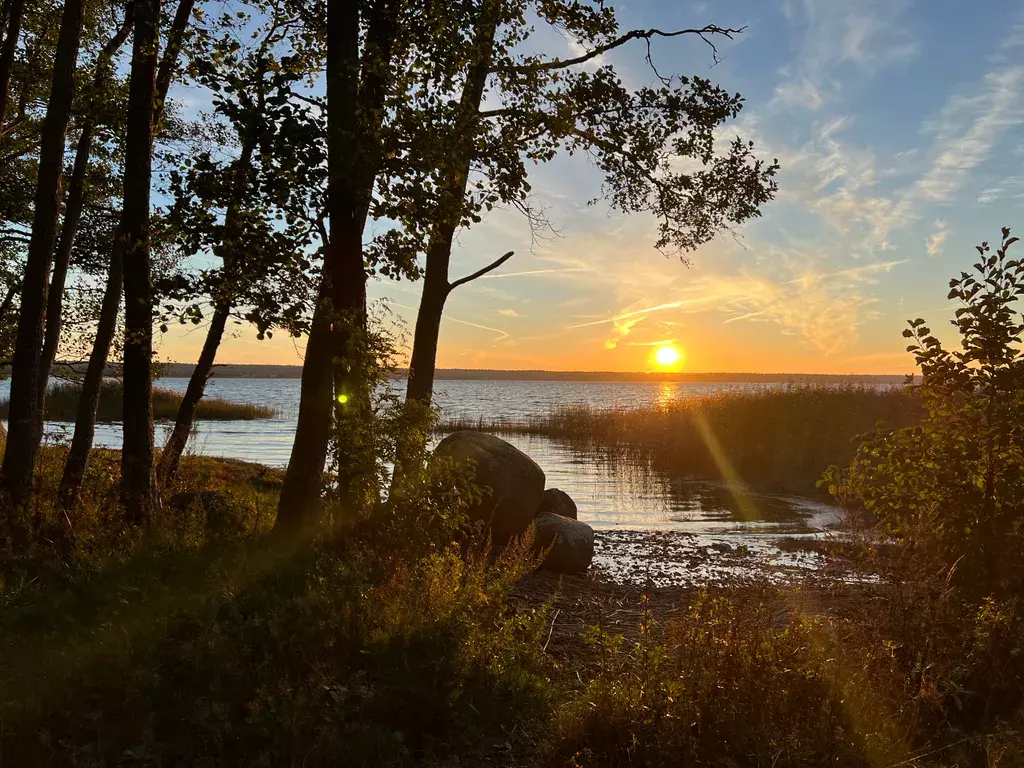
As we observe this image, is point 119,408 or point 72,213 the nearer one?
point 72,213

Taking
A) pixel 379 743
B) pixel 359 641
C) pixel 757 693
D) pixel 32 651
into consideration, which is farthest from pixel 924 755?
pixel 32 651

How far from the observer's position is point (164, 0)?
35.2 ft

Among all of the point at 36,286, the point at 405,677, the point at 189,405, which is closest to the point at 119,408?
the point at 189,405

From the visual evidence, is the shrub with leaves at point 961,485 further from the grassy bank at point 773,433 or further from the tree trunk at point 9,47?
the grassy bank at point 773,433

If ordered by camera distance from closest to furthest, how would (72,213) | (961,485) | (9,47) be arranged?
1. (961,485)
2. (9,47)
3. (72,213)

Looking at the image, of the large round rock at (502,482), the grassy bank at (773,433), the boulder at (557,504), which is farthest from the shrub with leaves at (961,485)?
the grassy bank at (773,433)

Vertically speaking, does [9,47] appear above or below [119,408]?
above

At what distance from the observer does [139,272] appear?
324 inches

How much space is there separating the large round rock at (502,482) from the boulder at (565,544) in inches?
26.1

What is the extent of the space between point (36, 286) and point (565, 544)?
8150 mm

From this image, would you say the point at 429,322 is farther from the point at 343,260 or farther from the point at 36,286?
the point at 36,286

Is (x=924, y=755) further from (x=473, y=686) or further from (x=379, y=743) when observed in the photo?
(x=379, y=743)

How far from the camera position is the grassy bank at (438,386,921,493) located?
934 inches

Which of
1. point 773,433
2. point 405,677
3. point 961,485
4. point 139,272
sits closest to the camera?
point 405,677
